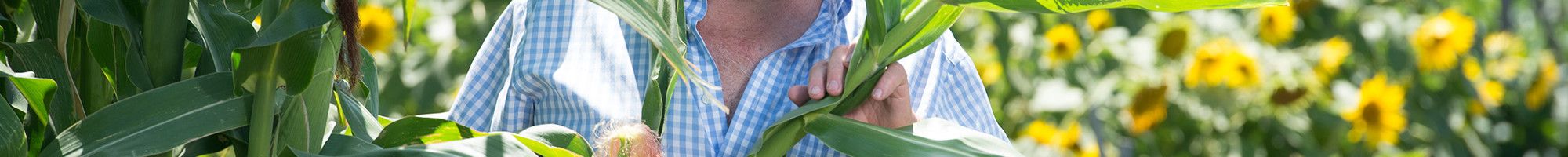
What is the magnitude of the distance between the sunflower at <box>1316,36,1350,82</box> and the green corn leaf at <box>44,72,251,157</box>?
172 cm

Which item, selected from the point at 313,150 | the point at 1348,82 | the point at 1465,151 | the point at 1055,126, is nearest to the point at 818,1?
the point at 313,150

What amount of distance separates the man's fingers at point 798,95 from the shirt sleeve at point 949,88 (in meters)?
0.11

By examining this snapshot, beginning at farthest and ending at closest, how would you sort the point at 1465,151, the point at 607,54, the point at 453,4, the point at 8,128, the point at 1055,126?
the point at 1465,151 < the point at 1055,126 < the point at 453,4 < the point at 607,54 < the point at 8,128

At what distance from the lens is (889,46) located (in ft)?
1.98

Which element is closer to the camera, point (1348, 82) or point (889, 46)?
point (889, 46)

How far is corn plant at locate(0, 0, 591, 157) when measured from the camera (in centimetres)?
47

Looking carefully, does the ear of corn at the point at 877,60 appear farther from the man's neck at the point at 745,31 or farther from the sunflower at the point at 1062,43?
the sunflower at the point at 1062,43

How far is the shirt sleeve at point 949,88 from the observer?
856 mm

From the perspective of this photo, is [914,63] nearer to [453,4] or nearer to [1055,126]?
[453,4]

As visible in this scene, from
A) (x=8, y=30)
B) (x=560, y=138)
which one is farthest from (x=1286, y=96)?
(x=8, y=30)

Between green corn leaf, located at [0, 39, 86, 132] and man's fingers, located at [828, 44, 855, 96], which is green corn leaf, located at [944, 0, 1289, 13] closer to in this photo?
man's fingers, located at [828, 44, 855, 96]

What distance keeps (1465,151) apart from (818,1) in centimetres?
162

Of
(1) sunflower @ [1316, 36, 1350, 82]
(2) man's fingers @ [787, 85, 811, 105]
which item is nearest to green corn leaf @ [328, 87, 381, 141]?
(2) man's fingers @ [787, 85, 811, 105]

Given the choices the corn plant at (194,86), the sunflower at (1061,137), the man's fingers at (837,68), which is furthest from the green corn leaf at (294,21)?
the sunflower at (1061,137)
